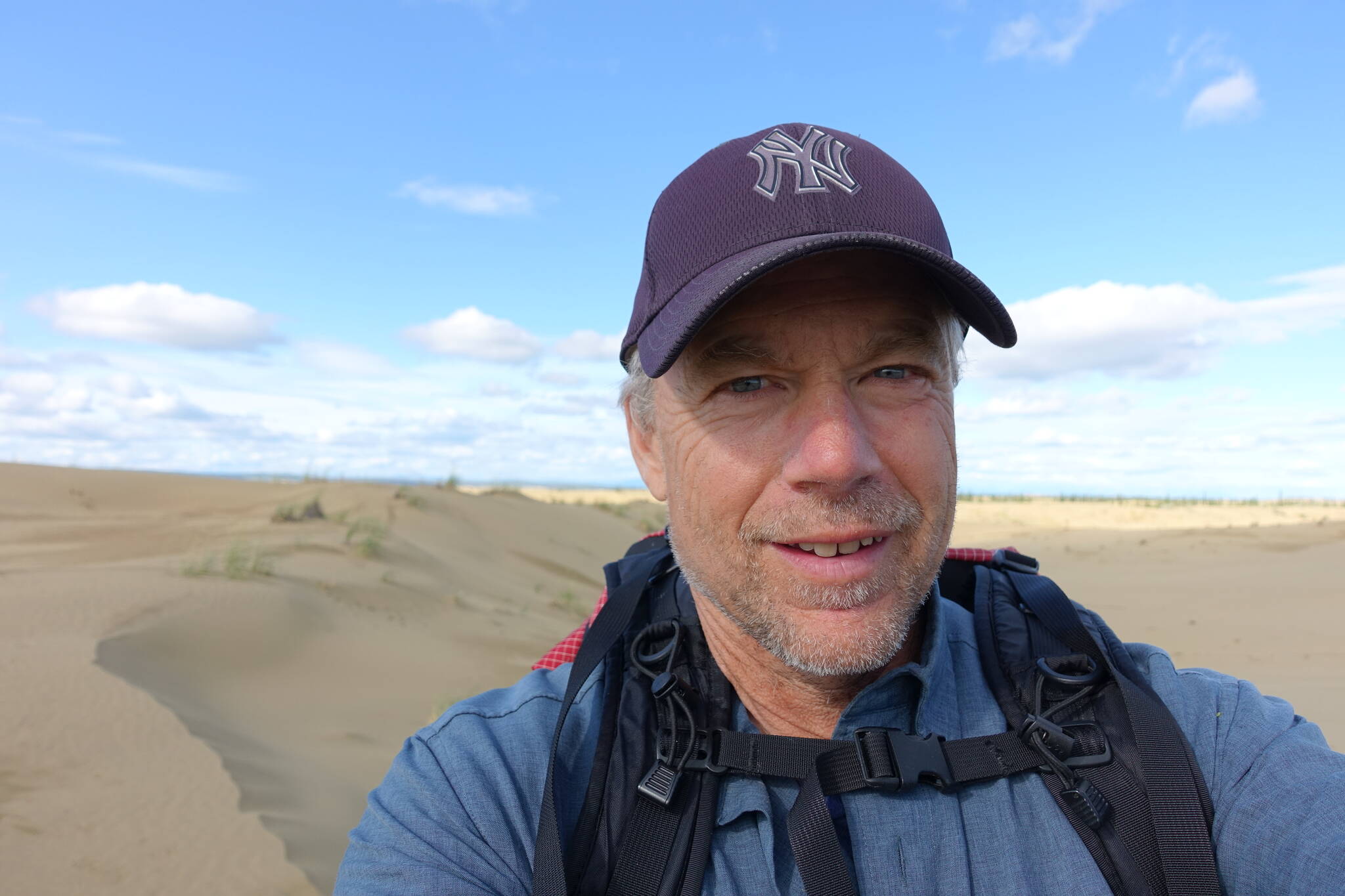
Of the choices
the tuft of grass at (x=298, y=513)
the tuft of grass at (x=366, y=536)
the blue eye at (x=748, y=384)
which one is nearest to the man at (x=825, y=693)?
the blue eye at (x=748, y=384)

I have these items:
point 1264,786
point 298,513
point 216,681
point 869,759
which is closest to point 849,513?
point 869,759

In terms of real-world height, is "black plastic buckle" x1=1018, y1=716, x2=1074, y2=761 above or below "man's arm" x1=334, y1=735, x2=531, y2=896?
above

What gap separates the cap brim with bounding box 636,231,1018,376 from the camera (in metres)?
1.49

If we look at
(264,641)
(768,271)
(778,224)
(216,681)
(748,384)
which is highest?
(778,224)

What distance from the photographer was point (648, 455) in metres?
2.01

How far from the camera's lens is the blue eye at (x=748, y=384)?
5.38 feet

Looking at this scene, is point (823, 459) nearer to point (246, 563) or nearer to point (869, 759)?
point (869, 759)

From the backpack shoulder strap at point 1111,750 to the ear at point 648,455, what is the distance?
79 centimetres

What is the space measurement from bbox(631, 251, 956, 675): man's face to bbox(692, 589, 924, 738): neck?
93mm

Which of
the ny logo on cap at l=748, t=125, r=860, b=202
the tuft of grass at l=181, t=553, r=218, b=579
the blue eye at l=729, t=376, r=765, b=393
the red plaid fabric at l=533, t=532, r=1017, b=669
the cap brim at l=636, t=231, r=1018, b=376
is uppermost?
the ny logo on cap at l=748, t=125, r=860, b=202

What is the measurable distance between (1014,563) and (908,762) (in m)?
0.71

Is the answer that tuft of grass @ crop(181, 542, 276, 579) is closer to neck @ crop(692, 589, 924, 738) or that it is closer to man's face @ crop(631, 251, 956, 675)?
neck @ crop(692, 589, 924, 738)

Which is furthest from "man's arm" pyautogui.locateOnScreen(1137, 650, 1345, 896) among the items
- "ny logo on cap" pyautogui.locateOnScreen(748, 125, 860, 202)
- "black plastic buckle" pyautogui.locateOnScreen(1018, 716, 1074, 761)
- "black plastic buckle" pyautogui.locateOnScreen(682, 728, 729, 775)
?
"ny logo on cap" pyautogui.locateOnScreen(748, 125, 860, 202)

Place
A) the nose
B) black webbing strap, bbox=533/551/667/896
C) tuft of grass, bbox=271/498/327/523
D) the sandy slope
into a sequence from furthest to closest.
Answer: tuft of grass, bbox=271/498/327/523
the sandy slope
the nose
black webbing strap, bbox=533/551/667/896
